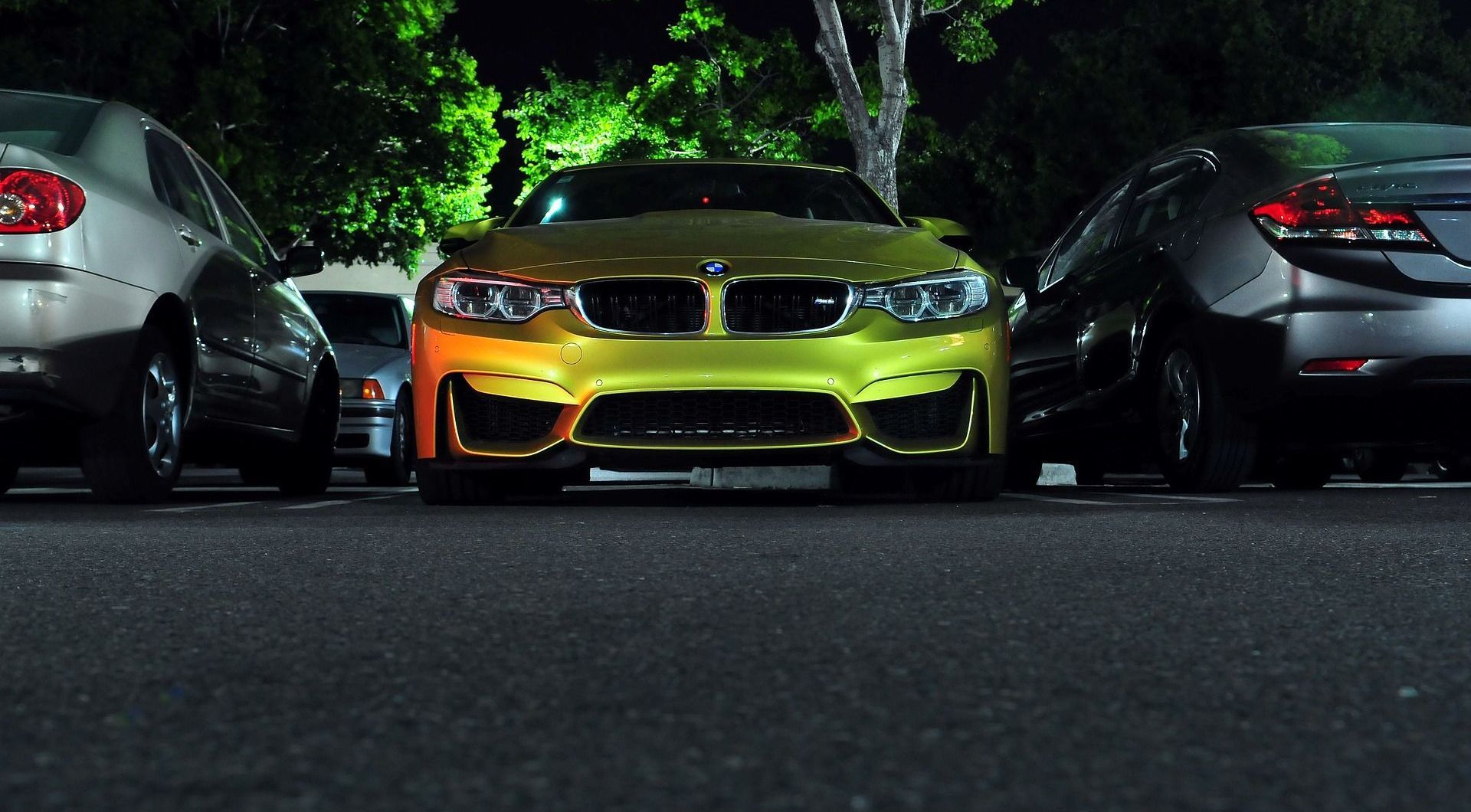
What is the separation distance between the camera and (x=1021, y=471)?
9.59 meters

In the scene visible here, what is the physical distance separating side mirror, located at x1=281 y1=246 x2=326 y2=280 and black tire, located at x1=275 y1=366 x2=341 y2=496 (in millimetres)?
639

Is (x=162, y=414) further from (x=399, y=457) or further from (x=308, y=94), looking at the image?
(x=308, y=94)

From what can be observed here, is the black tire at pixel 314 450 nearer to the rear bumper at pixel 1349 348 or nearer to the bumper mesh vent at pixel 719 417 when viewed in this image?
the bumper mesh vent at pixel 719 417

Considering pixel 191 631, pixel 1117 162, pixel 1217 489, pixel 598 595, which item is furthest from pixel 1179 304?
pixel 1117 162

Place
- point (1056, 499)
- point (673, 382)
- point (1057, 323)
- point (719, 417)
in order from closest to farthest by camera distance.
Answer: point (673, 382)
point (719, 417)
point (1056, 499)
point (1057, 323)

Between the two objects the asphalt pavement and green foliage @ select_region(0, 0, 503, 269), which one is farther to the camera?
green foliage @ select_region(0, 0, 503, 269)

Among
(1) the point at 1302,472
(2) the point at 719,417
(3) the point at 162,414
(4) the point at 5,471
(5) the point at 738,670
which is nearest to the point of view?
(5) the point at 738,670

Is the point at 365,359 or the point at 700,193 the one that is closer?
the point at 700,193

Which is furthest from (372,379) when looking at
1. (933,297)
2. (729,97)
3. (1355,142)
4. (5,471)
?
(729,97)

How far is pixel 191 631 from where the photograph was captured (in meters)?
3.22

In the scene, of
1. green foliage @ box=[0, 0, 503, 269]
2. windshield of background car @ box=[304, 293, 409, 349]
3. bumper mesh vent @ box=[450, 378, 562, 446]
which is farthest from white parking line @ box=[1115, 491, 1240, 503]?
green foliage @ box=[0, 0, 503, 269]

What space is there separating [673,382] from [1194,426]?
7.41ft

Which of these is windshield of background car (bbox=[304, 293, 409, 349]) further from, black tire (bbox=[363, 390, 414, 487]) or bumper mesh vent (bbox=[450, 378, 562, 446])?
bumper mesh vent (bbox=[450, 378, 562, 446])

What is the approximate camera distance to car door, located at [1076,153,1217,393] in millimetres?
7535
